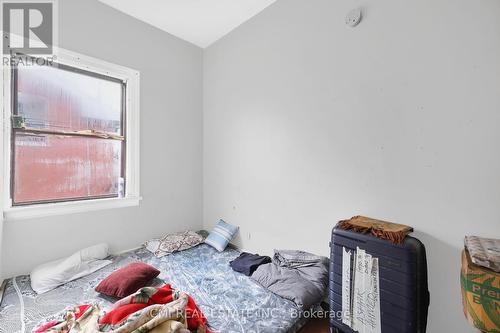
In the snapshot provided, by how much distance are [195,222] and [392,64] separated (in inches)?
109

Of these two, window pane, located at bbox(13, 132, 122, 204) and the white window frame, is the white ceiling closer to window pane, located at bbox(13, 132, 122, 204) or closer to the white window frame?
the white window frame

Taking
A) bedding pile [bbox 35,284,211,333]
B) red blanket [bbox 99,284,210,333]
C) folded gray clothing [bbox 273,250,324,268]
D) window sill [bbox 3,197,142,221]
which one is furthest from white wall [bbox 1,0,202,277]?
folded gray clothing [bbox 273,250,324,268]

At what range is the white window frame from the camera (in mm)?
1792

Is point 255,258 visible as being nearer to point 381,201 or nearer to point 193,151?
point 381,201

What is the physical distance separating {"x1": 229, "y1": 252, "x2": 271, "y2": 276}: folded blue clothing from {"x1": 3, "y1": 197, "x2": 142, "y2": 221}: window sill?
1.35 meters

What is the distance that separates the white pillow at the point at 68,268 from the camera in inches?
67.6

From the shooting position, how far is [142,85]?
2.51 meters

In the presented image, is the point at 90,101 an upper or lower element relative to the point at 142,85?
lower

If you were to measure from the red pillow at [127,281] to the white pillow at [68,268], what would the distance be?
1.32ft

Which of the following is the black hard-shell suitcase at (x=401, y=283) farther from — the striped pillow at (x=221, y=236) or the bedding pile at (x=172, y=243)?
the bedding pile at (x=172, y=243)

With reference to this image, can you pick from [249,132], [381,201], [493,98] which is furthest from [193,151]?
[493,98]

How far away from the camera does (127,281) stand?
1632mm

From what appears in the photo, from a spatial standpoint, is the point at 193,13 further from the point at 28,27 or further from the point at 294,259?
the point at 294,259

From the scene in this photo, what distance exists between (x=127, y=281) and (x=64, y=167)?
4.43 feet
